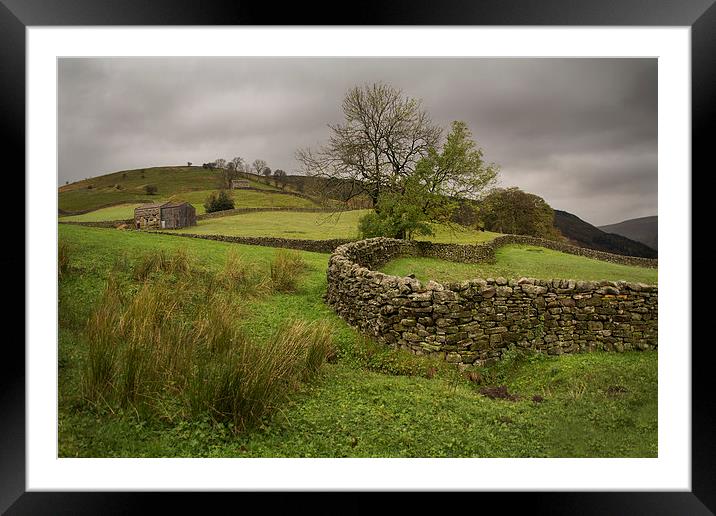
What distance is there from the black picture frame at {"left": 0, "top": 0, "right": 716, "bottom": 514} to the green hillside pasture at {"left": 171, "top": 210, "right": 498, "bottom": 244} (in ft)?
9.06

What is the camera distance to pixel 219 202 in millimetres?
5660

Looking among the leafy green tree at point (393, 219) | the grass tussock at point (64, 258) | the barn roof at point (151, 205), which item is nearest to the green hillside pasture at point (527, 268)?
the leafy green tree at point (393, 219)

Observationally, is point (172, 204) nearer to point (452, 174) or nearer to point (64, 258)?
point (64, 258)

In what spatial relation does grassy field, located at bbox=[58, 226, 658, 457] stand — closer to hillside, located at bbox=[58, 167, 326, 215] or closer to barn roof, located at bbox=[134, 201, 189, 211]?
hillside, located at bbox=[58, 167, 326, 215]

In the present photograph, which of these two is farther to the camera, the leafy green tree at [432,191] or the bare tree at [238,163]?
the leafy green tree at [432,191]

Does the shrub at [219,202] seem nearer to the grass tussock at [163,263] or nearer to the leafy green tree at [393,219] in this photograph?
the grass tussock at [163,263]

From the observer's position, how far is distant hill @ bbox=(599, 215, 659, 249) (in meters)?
3.82

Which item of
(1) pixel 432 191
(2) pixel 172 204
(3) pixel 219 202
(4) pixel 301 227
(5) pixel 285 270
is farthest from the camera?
(1) pixel 432 191

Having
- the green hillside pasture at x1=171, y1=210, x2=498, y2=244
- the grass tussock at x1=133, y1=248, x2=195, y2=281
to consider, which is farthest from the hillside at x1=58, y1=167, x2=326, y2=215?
the grass tussock at x1=133, y1=248, x2=195, y2=281

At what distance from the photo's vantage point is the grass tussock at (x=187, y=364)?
9.40 feet

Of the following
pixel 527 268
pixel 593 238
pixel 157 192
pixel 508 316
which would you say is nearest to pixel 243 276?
pixel 157 192
